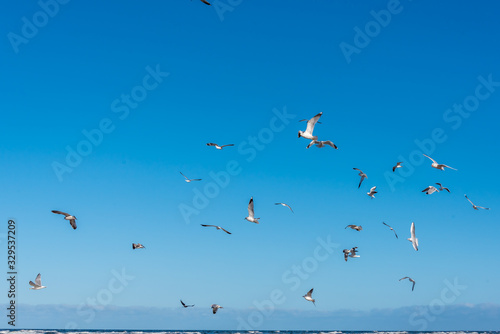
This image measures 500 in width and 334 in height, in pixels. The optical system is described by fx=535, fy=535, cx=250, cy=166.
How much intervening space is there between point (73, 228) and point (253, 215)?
1284 centimetres

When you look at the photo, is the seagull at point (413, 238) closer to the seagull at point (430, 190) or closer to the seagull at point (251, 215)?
the seagull at point (430, 190)

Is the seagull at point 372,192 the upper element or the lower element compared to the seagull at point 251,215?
upper

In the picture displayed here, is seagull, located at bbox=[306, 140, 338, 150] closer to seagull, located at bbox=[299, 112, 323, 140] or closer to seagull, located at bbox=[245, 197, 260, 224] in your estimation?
seagull, located at bbox=[299, 112, 323, 140]

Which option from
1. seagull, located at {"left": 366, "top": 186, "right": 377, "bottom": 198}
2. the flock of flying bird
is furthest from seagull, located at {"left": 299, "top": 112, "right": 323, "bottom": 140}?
seagull, located at {"left": 366, "top": 186, "right": 377, "bottom": 198}

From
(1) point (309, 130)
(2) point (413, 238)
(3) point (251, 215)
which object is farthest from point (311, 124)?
(2) point (413, 238)

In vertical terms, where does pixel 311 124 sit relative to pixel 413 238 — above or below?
above

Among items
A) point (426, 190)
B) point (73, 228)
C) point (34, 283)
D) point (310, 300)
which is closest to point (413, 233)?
point (426, 190)

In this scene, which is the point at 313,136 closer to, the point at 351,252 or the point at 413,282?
the point at 351,252

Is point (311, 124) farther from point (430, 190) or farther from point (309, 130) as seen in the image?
point (430, 190)

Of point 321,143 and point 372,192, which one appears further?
point 372,192

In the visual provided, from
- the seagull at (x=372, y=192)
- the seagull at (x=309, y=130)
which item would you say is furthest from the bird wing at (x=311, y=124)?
the seagull at (x=372, y=192)

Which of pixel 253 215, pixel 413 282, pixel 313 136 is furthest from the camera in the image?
pixel 413 282

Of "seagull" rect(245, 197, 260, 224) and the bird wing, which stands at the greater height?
the bird wing

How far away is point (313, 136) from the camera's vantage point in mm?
36406
